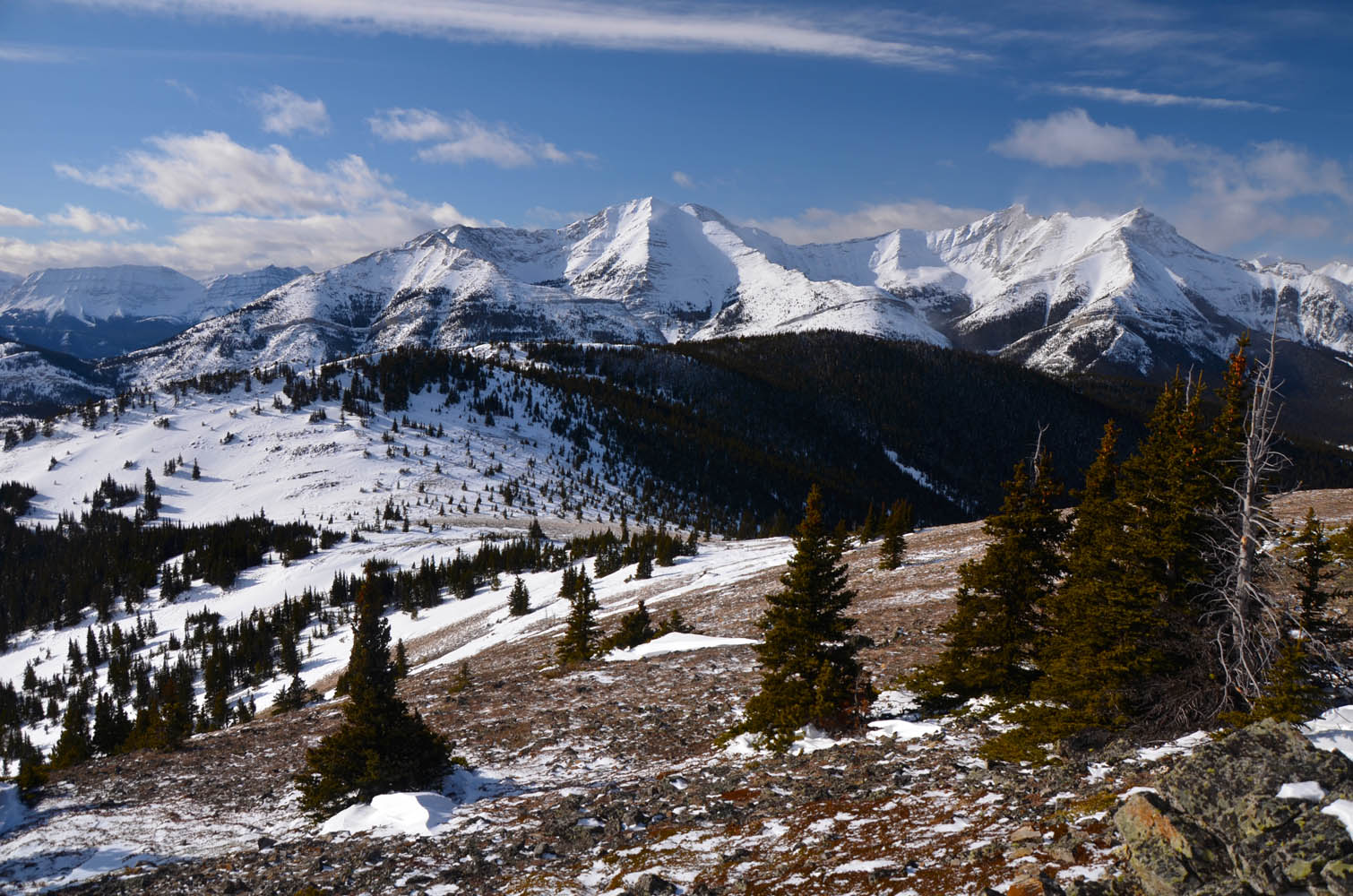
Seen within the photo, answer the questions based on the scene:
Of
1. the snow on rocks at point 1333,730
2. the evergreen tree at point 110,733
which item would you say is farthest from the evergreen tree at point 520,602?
the snow on rocks at point 1333,730

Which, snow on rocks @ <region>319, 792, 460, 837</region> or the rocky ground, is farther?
snow on rocks @ <region>319, 792, 460, 837</region>

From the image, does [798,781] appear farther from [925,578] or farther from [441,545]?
[441,545]

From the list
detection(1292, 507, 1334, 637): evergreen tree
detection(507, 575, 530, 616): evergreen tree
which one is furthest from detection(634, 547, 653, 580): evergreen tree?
detection(1292, 507, 1334, 637): evergreen tree

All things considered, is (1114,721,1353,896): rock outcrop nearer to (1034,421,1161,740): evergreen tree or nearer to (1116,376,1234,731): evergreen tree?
(1034,421,1161,740): evergreen tree

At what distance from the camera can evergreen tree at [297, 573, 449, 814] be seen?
1691 centimetres

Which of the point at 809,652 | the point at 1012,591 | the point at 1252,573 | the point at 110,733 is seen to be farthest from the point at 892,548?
the point at 110,733

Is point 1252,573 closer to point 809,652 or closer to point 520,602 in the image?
point 809,652

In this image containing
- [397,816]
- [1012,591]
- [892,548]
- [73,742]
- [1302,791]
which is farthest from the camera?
[73,742]

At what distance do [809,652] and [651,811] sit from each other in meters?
5.79

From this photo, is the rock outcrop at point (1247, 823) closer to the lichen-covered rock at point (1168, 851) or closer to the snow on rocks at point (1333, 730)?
the lichen-covered rock at point (1168, 851)

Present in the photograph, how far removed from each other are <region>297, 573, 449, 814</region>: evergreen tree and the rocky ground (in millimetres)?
839

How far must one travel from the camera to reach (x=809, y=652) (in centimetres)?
1750

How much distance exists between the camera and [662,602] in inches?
1884

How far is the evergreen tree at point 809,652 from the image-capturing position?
17250mm
